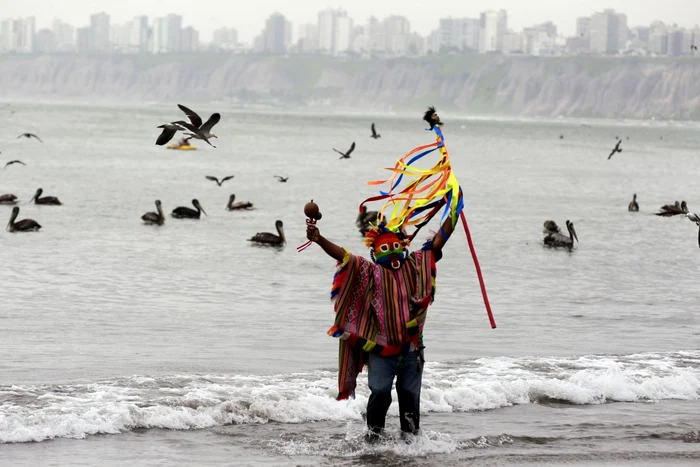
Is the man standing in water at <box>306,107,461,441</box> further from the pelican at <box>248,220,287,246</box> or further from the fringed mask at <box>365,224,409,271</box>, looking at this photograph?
the pelican at <box>248,220,287,246</box>

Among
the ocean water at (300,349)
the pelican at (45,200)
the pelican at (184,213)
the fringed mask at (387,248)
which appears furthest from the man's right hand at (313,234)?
the pelican at (45,200)

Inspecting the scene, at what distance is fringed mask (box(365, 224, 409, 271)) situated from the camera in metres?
8.19

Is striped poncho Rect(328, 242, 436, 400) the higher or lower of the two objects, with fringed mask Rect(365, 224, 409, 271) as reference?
lower

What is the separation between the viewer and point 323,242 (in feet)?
26.1

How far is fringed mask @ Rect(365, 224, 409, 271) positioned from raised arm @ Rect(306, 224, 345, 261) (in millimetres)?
225

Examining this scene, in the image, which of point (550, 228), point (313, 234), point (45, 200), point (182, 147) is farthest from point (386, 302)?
point (182, 147)

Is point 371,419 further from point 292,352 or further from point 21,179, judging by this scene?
point 21,179

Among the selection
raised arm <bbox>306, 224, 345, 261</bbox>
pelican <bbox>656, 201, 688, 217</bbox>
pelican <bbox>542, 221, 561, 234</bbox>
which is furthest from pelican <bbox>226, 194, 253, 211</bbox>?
raised arm <bbox>306, 224, 345, 261</bbox>

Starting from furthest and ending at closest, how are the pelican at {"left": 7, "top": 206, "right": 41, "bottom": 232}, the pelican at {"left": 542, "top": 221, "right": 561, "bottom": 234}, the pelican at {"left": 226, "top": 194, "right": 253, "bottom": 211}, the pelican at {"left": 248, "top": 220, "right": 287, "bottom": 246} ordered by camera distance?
the pelican at {"left": 226, "top": 194, "right": 253, "bottom": 211} < the pelican at {"left": 542, "top": 221, "right": 561, "bottom": 234} < the pelican at {"left": 7, "top": 206, "right": 41, "bottom": 232} < the pelican at {"left": 248, "top": 220, "right": 287, "bottom": 246}

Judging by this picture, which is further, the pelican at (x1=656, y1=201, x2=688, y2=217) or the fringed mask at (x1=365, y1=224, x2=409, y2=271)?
the pelican at (x1=656, y1=201, x2=688, y2=217)

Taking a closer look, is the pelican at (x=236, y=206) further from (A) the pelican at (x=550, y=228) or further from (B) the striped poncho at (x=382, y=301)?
(B) the striped poncho at (x=382, y=301)

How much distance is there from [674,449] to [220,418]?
3502 mm

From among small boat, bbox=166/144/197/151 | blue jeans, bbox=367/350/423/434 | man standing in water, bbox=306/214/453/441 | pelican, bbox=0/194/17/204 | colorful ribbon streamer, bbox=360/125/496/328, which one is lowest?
small boat, bbox=166/144/197/151

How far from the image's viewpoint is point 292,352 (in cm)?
1273
